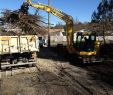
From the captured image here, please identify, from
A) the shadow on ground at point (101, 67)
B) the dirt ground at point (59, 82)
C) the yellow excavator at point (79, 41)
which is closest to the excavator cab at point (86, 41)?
the yellow excavator at point (79, 41)

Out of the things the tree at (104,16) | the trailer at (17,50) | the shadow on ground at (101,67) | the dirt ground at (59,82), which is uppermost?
the tree at (104,16)

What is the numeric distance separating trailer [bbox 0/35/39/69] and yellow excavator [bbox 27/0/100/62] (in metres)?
3.39

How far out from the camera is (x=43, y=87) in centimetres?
1380

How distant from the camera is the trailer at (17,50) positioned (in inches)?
753

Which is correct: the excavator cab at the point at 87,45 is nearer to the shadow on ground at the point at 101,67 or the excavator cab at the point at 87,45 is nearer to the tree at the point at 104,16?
the shadow on ground at the point at 101,67

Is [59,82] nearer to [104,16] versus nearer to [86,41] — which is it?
[86,41]

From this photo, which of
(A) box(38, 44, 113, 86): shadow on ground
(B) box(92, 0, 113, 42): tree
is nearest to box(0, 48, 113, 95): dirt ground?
(A) box(38, 44, 113, 86): shadow on ground

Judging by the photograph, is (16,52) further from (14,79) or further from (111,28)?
(111,28)

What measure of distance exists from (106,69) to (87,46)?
3.41 metres

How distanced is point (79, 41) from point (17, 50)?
20.4 ft

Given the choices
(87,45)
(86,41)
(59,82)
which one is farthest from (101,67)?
(59,82)

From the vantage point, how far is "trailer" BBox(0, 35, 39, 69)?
19.1 meters

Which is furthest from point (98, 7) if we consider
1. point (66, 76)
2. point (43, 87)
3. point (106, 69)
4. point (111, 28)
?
point (43, 87)

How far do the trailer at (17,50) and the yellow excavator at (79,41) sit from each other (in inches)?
133
